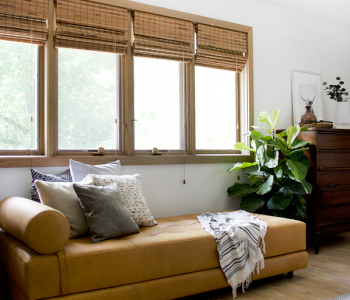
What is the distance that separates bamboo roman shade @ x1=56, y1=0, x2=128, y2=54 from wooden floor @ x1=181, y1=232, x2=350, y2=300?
87.8 inches

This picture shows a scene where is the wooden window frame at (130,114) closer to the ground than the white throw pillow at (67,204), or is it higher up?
higher up

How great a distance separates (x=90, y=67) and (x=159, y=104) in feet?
2.51

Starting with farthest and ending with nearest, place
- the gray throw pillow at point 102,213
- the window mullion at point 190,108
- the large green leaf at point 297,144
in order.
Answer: the window mullion at point 190,108
the large green leaf at point 297,144
the gray throw pillow at point 102,213

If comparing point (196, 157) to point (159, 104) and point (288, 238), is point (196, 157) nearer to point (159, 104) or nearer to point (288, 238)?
point (159, 104)

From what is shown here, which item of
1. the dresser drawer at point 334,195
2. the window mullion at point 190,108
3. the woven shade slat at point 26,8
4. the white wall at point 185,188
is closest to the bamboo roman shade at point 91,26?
the woven shade slat at point 26,8

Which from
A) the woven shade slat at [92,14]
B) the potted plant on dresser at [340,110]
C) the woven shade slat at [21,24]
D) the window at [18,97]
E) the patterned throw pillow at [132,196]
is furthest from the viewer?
the potted plant on dresser at [340,110]

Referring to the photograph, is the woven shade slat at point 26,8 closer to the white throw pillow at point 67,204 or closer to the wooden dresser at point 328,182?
the white throw pillow at point 67,204

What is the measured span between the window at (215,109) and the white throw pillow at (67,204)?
172cm

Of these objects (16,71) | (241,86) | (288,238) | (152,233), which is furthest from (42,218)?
(241,86)

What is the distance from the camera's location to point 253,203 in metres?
3.39

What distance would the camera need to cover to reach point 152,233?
2371 mm

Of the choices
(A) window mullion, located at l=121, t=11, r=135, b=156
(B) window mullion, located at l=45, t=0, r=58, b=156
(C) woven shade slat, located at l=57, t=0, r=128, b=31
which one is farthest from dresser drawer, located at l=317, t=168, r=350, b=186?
(B) window mullion, located at l=45, t=0, r=58, b=156

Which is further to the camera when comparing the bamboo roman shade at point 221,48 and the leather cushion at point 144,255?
the bamboo roman shade at point 221,48

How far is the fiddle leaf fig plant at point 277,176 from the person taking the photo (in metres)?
3.24
